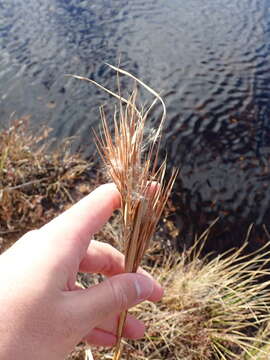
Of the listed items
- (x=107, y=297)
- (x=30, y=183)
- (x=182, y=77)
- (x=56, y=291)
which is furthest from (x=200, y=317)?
(x=182, y=77)

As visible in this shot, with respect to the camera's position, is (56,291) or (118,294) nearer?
(56,291)

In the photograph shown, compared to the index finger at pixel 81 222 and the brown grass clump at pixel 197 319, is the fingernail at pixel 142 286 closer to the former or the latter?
the index finger at pixel 81 222

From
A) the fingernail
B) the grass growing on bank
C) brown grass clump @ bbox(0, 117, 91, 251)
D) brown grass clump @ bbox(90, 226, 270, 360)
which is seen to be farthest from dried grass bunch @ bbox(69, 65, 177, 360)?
brown grass clump @ bbox(0, 117, 91, 251)

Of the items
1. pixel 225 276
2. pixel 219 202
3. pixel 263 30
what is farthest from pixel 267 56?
pixel 225 276

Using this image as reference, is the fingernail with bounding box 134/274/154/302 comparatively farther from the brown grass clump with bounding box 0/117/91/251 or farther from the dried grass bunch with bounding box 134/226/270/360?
the brown grass clump with bounding box 0/117/91/251

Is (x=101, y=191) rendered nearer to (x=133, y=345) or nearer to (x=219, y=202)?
(x=133, y=345)

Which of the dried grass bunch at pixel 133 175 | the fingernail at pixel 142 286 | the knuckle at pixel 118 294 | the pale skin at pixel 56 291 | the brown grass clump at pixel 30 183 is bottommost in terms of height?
the brown grass clump at pixel 30 183

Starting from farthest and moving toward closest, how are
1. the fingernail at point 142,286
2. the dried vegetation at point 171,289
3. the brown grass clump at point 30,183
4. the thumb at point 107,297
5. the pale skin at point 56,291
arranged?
the brown grass clump at point 30,183 → the dried vegetation at point 171,289 → the fingernail at point 142,286 → the thumb at point 107,297 → the pale skin at point 56,291

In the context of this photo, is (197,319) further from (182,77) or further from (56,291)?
(182,77)

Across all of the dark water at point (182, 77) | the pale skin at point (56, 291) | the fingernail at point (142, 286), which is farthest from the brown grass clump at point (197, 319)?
the dark water at point (182, 77)
